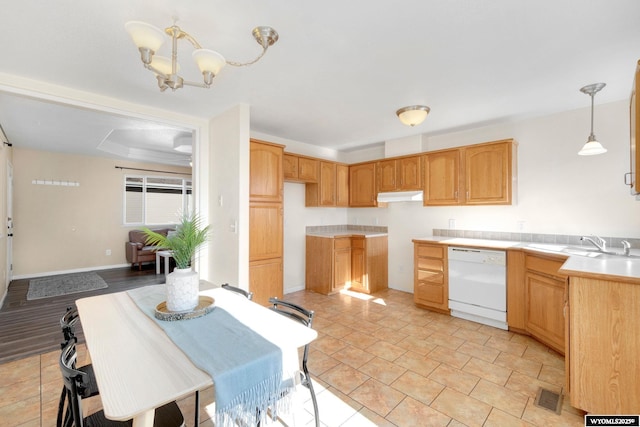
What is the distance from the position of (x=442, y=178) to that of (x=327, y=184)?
179 cm

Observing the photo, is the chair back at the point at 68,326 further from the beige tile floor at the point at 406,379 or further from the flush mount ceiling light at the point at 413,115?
the flush mount ceiling light at the point at 413,115

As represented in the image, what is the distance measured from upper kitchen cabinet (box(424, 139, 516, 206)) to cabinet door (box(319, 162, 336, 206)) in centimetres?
151

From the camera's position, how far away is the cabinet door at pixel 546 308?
253cm

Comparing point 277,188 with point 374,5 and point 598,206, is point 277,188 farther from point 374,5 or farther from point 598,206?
point 598,206

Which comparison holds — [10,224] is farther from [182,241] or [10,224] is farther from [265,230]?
[182,241]

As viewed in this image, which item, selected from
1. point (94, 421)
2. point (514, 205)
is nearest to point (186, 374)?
point (94, 421)

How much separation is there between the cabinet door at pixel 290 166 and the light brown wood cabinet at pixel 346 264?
108 centimetres

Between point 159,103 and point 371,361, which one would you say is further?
point 159,103

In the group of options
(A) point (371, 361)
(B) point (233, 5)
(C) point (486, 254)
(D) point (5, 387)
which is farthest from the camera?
(C) point (486, 254)

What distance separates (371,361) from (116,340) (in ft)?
6.48

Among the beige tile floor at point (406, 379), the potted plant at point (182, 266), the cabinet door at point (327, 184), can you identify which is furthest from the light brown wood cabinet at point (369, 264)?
the potted plant at point (182, 266)

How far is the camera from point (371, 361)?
2463mm

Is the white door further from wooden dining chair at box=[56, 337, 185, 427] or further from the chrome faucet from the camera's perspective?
the chrome faucet

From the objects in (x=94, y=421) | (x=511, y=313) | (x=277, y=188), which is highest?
(x=277, y=188)
